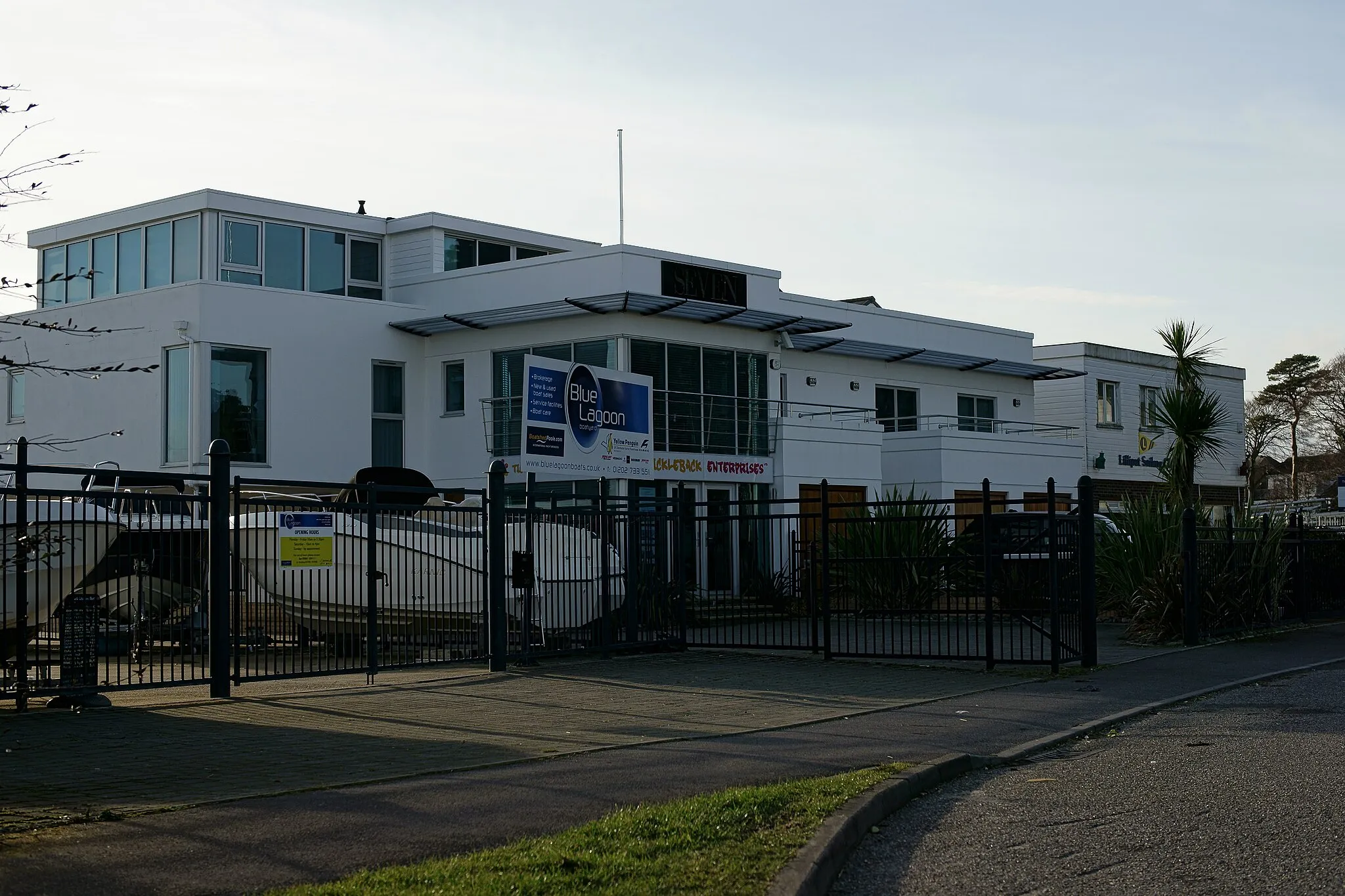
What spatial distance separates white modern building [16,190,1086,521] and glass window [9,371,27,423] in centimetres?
7

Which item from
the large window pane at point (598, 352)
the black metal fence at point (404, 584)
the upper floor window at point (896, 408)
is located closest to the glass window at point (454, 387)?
the large window pane at point (598, 352)

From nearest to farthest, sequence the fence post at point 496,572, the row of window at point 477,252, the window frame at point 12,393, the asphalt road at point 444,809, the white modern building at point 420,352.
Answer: the asphalt road at point 444,809
the fence post at point 496,572
the white modern building at point 420,352
the window frame at point 12,393
the row of window at point 477,252

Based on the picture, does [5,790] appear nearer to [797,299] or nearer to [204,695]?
[204,695]

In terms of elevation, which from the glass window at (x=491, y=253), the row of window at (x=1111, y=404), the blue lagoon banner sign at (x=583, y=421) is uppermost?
the glass window at (x=491, y=253)

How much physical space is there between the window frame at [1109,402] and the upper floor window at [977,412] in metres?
8.41

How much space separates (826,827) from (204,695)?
798cm

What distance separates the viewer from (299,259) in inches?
1247

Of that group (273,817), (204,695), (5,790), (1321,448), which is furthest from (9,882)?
(1321,448)

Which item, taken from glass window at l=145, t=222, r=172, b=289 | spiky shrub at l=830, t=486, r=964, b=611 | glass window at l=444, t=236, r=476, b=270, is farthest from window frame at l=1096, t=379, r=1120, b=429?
glass window at l=145, t=222, r=172, b=289

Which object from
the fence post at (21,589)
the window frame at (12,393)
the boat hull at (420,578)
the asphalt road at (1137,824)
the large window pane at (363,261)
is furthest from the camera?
the large window pane at (363,261)

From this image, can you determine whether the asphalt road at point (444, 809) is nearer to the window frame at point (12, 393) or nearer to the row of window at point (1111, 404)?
the window frame at point (12, 393)

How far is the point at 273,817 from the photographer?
744 cm

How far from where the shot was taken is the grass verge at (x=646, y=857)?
5871 mm

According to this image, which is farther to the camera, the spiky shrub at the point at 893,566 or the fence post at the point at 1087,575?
the spiky shrub at the point at 893,566
